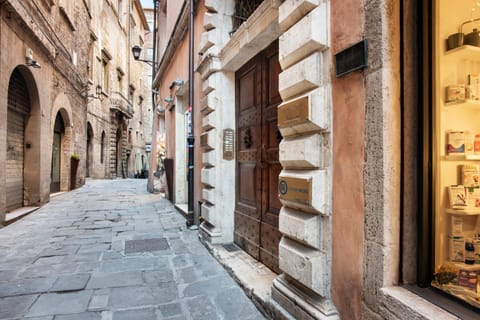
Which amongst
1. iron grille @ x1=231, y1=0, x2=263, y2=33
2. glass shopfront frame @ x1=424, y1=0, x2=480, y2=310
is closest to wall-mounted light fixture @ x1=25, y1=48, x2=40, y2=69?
iron grille @ x1=231, y1=0, x2=263, y2=33

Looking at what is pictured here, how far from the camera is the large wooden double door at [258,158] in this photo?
3.10 metres

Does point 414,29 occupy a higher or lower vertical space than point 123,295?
higher

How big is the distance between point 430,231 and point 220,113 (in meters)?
3.02

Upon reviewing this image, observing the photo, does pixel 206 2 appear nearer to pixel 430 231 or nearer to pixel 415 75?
pixel 415 75

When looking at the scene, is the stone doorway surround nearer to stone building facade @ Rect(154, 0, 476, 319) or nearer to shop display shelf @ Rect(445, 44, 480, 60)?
stone building facade @ Rect(154, 0, 476, 319)

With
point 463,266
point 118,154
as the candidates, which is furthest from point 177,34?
point 118,154

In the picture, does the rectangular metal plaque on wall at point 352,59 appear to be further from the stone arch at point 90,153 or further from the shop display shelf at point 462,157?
the stone arch at point 90,153

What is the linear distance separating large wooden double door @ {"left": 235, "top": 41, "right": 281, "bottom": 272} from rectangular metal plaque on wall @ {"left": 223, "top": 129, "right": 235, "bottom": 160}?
3.9 inches

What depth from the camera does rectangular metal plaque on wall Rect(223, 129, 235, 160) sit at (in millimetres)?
4094

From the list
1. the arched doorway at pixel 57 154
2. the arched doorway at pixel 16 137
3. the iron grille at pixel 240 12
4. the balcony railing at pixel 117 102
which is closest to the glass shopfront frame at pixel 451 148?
the iron grille at pixel 240 12

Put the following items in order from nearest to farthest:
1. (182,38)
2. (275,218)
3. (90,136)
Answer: (275,218) < (182,38) < (90,136)

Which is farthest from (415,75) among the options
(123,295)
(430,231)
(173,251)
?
(173,251)

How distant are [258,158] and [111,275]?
6.48 ft

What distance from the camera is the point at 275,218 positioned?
3035 mm
